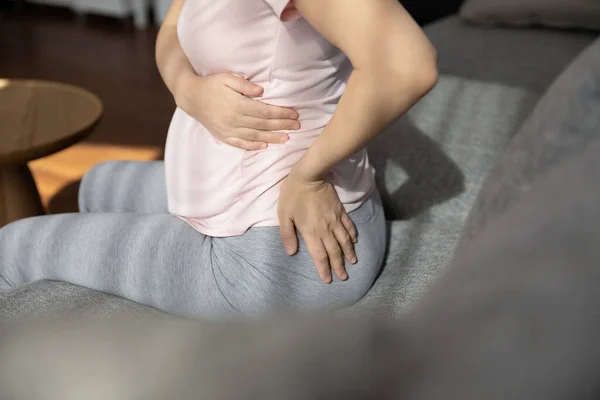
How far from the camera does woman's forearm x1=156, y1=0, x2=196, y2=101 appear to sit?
989 millimetres

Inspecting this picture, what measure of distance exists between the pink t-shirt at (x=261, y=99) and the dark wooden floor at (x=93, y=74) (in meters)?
1.29

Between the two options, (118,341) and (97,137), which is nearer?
(118,341)

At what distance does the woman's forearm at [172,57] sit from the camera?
99 centimetres

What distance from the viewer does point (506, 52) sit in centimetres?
179

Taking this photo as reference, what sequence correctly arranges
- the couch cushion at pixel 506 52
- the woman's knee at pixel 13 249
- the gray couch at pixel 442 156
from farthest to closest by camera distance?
the couch cushion at pixel 506 52
the woman's knee at pixel 13 249
the gray couch at pixel 442 156

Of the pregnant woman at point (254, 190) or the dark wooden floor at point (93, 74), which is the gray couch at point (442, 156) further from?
the dark wooden floor at point (93, 74)

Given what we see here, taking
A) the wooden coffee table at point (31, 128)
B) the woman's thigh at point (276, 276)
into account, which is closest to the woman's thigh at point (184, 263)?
the woman's thigh at point (276, 276)

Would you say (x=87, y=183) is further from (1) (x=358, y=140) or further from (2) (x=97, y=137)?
(2) (x=97, y=137)

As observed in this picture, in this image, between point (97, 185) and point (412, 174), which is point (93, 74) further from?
point (412, 174)

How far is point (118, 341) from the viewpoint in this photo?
26 centimetres

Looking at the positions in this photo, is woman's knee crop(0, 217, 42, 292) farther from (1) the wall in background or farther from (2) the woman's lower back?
(1) the wall in background

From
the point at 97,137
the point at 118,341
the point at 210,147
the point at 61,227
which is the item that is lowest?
the point at 97,137

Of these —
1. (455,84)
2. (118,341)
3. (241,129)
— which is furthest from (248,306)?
(455,84)

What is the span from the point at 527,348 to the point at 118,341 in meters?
0.16
